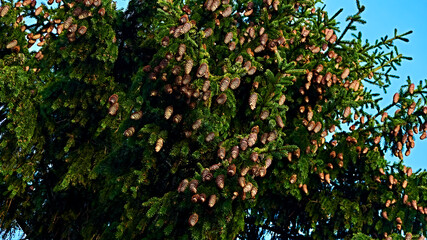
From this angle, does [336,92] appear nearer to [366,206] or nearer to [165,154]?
[366,206]

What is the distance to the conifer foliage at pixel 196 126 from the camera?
501 cm

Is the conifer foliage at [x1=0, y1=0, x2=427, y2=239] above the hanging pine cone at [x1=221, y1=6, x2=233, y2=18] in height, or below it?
below

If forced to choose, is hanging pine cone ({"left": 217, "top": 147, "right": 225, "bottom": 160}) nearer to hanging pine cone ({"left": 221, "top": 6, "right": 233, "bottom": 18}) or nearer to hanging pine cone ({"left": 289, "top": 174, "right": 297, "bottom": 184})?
hanging pine cone ({"left": 289, "top": 174, "right": 297, "bottom": 184})

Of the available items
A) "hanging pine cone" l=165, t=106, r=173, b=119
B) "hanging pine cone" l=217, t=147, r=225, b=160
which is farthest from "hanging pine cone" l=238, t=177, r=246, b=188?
"hanging pine cone" l=165, t=106, r=173, b=119

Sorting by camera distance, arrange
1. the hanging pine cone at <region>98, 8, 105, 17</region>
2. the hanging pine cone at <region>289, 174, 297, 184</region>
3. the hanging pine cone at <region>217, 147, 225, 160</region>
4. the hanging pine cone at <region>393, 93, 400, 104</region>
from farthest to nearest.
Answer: the hanging pine cone at <region>393, 93, 400, 104</region> → the hanging pine cone at <region>98, 8, 105, 17</region> → the hanging pine cone at <region>289, 174, 297, 184</region> → the hanging pine cone at <region>217, 147, 225, 160</region>

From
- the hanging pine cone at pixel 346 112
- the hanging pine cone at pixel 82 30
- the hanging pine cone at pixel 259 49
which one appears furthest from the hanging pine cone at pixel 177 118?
the hanging pine cone at pixel 346 112

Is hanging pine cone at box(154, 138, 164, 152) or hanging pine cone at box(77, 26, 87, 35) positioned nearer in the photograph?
hanging pine cone at box(154, 138, 164, 152)

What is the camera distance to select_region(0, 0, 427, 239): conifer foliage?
5.01 meters

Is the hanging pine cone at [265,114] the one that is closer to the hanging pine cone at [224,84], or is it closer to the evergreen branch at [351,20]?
the hanging pine cone at [224,84]

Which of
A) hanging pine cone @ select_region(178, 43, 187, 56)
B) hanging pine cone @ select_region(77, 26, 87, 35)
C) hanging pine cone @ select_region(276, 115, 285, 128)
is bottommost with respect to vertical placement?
hanging pine cone @ select_region(276, 115, 285, 128)

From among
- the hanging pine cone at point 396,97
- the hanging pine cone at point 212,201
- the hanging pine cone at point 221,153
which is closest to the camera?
the hanging pine cone at point 212,201

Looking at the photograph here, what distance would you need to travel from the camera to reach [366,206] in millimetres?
6473

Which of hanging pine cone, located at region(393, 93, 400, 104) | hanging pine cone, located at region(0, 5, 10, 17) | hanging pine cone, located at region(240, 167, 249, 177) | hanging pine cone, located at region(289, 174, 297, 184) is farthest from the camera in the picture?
hanging pine cone, located at region(393, 93, 400, 104)

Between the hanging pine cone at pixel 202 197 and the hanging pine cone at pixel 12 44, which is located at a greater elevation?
the hanging pine cone at pixel 12 44
